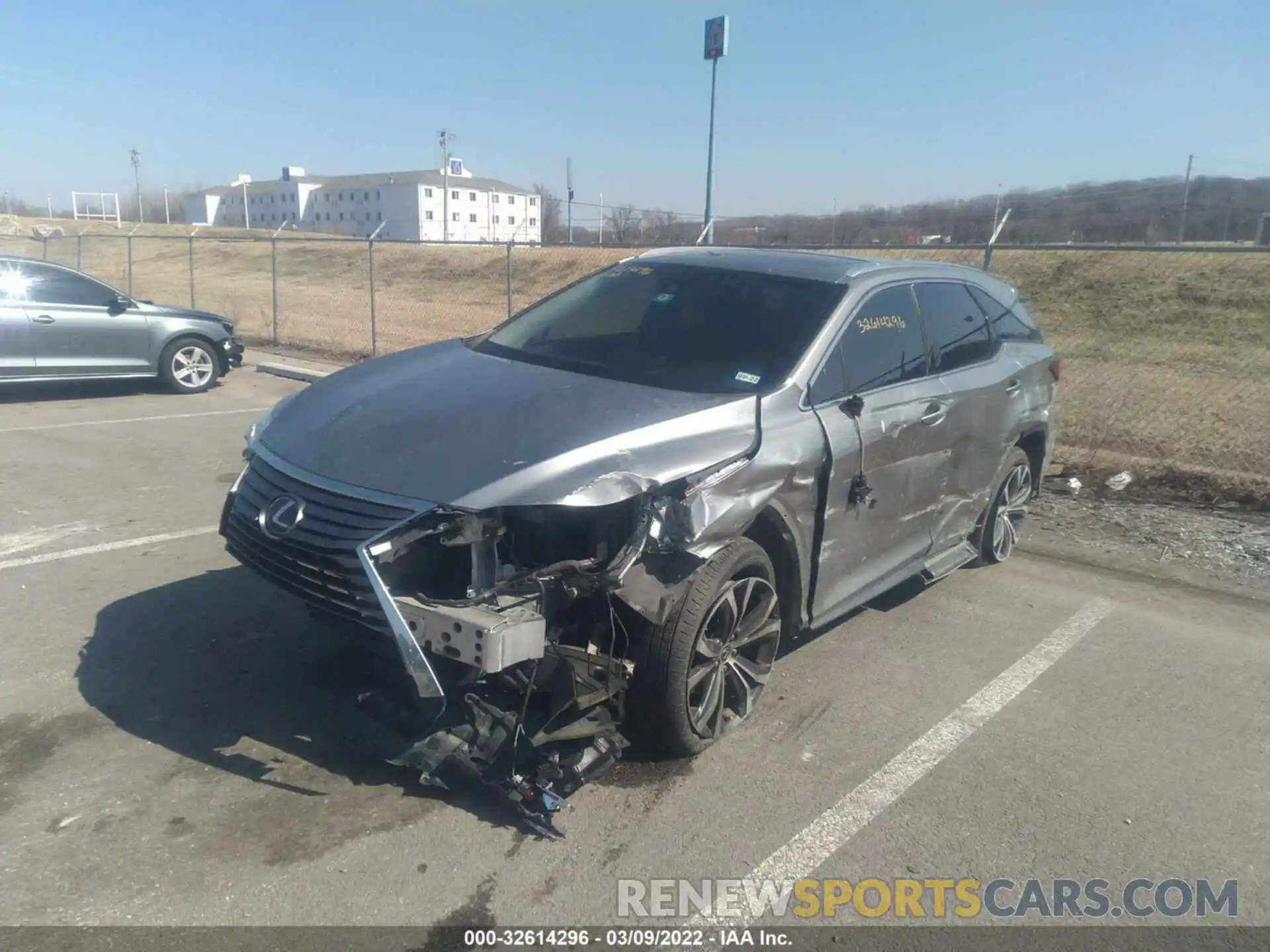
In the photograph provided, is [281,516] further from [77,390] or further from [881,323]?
[77,390]

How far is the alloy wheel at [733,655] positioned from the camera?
3.59 metres

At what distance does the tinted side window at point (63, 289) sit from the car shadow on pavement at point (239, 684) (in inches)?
265

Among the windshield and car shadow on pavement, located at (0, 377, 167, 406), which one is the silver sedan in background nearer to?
car shadow on pavement, located at (0, 377, 167, 406)

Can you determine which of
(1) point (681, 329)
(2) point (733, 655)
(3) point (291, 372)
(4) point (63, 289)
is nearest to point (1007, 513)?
(1) point (681, 329)

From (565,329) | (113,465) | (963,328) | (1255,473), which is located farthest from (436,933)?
(1255,473)

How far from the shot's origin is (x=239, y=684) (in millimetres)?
4023

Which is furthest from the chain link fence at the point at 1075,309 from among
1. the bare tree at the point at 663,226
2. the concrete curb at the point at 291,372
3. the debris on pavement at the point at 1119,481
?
the bare tree at the point at 663,226

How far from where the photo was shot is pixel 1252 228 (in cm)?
2184

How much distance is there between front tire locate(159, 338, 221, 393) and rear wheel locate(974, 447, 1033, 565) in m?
9.02

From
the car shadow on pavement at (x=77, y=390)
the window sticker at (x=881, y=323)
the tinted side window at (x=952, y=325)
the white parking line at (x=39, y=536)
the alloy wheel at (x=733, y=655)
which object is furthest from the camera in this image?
the car shadow on pavement at (x=77, y=390)

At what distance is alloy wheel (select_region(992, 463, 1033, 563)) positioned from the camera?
5.89m

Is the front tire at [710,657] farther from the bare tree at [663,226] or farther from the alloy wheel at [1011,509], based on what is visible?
the bare tree at [663,226]

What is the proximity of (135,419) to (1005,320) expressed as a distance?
26.6ft

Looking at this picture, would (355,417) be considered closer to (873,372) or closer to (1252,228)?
(873,372)
